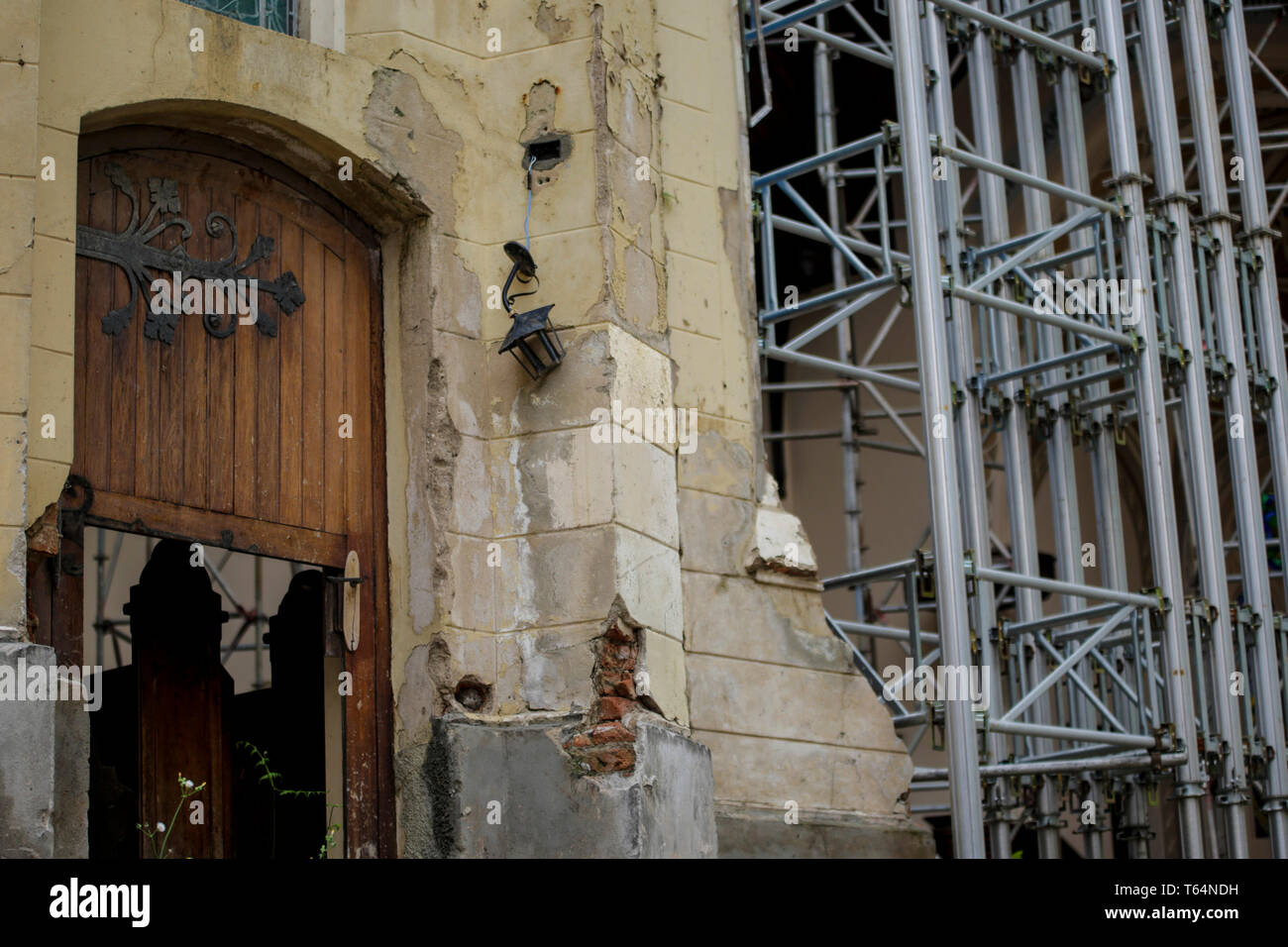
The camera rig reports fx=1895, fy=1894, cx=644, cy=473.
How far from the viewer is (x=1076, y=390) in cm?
1179

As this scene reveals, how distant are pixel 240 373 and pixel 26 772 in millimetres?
1960

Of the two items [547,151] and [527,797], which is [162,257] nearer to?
[547,151]

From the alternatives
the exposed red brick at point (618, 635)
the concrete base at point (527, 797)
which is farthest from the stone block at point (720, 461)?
the concrete base at point (527, 797)

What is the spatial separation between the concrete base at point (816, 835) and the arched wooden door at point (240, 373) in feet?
5.52

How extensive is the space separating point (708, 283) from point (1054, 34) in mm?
4413

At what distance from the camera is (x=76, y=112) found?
6406 mm

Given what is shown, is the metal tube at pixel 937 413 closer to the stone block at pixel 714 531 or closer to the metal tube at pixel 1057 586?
the metal tube at pixel 1057 586

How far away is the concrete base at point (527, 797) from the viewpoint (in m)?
6.75

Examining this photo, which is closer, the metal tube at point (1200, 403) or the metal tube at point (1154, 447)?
the metal tube at point (1154, 447)

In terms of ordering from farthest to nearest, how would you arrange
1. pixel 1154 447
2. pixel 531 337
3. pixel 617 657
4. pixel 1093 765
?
pixel 1154 447
pixel 1093 765
pixel 531 337
pixel 617 657

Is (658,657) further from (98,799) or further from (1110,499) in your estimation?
(1110,499)

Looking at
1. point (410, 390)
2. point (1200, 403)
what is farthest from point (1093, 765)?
point (410, 390)

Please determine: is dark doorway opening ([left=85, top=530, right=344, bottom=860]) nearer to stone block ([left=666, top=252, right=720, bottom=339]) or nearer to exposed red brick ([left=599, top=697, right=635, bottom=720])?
exposed red brick ([left=599, top=697, right=635, bottom=720])
